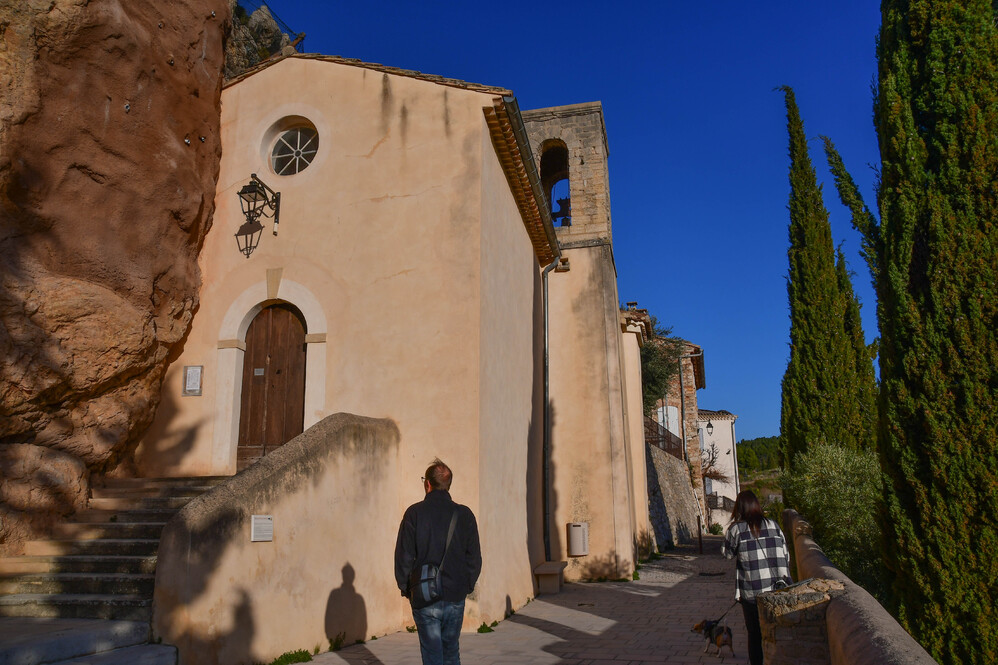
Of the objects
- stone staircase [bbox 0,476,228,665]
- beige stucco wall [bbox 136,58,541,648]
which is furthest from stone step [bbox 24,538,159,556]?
beige stucco wall [bbox 136,58,541,648]

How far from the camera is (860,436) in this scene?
12.8m

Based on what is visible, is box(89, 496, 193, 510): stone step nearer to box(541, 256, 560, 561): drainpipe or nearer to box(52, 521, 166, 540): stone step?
box(52, 521, 166, 540): stone step

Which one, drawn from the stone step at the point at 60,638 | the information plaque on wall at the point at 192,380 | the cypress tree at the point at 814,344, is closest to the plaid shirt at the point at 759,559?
the stone step at the point at 60,638

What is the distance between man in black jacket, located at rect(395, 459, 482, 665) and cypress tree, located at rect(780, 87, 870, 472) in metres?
9.48

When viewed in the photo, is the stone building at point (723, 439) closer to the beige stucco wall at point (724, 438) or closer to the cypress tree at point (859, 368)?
the beige stucco wall at point (724, 438)

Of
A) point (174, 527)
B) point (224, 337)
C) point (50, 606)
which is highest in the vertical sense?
point (224, 337)

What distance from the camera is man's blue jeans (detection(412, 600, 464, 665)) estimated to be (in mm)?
4316

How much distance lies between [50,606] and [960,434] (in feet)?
25.1

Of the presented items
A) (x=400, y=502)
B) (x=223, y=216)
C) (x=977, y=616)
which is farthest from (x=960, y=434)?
(x=223, y=216)

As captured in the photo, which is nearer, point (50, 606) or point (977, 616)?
point (50, 606)

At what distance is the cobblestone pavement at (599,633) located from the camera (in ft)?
20.5

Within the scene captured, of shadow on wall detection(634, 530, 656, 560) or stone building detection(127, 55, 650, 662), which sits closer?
stone building detection(127, 55, 650, 662)

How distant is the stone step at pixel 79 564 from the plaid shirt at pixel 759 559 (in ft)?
15.6

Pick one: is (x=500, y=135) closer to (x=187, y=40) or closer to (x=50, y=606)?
(x=187, y=40)
